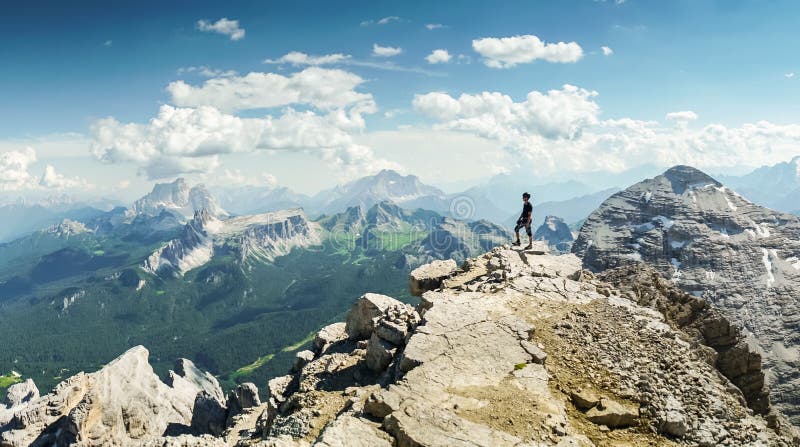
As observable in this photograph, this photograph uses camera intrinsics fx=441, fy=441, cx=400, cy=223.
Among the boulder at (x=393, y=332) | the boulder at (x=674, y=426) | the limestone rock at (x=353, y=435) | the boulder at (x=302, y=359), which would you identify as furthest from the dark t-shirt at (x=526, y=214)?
the limestone rock at (x=353, y=435)

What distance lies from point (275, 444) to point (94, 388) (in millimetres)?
59609

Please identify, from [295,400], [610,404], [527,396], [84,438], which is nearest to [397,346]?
[295,400]

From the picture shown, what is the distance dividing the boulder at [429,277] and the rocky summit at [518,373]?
0.13m

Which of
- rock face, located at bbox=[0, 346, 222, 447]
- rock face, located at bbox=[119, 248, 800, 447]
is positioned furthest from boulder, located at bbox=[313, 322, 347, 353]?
rock face, located at bbox=[0, 346, 222, 447]

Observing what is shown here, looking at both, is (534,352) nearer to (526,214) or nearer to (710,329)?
(526,214)

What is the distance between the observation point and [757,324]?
460 ft

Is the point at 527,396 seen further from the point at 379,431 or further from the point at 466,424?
the point at 379,431

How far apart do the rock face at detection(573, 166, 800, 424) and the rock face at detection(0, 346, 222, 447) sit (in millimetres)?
143208

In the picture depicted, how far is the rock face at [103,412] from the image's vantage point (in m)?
54.0

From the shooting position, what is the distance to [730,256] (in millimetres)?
168625

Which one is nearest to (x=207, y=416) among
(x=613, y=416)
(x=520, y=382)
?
(x=520, y=382)

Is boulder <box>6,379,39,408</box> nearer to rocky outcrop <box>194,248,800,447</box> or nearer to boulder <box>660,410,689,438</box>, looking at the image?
rocky outcrop <box>194,248,800,447</box>

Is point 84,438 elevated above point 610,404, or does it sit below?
below

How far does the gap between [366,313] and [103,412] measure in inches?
1847
